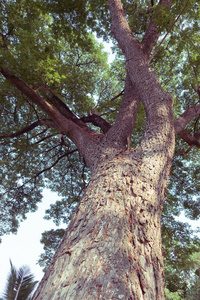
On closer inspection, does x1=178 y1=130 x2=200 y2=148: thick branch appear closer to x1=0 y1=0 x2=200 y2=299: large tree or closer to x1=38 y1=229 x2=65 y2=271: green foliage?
x1=0 y1=0 x2=200 y2=299: large tree

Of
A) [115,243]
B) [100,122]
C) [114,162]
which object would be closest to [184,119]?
[100,122]

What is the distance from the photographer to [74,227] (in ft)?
5.76

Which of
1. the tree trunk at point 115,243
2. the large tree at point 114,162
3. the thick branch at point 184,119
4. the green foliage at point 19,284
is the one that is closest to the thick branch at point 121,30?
the large tree at point 114,162

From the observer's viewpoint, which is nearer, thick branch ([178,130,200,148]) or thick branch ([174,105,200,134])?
thick branch ([174,105,200,134])

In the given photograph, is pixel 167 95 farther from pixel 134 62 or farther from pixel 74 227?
pixel 74 227

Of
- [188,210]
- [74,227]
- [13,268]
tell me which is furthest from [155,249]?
[13,268]

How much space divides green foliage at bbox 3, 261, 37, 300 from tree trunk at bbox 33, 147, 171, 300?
8659 mm

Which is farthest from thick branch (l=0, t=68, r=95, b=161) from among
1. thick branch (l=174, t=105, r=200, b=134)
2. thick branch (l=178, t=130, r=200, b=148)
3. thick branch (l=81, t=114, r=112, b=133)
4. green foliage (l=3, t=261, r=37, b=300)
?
green foliage (l=3, t=261, r=37, b=300)

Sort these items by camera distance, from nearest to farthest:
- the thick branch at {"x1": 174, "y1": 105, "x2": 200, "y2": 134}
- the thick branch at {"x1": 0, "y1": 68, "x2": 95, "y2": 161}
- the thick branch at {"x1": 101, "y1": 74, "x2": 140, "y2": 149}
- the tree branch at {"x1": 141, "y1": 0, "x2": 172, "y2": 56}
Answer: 1. the thick branch at {"x1": 101, "y1": 74, "x2": 140, "y2": 149}
2. the thick branch at {"x1": 174, "y1": 105, "x2": 200, "y2": 134}
3. the thick branch at {"x1": 0, "y1": 68, "x2": 95, "y2": 161}
4. the tree branch at {"x1": 141, "y1": 0, "x2": 172, "y2": 56}

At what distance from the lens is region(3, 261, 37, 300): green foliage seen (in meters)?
7.88

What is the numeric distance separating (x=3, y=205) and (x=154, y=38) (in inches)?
316

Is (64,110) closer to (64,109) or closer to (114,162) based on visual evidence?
(64,109)

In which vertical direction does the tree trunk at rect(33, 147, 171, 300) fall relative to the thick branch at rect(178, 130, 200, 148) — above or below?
below

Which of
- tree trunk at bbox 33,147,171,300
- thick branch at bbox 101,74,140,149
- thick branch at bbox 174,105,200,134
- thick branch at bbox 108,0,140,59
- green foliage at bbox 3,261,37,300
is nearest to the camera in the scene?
tree trunk at bbox 33,147,171,300
